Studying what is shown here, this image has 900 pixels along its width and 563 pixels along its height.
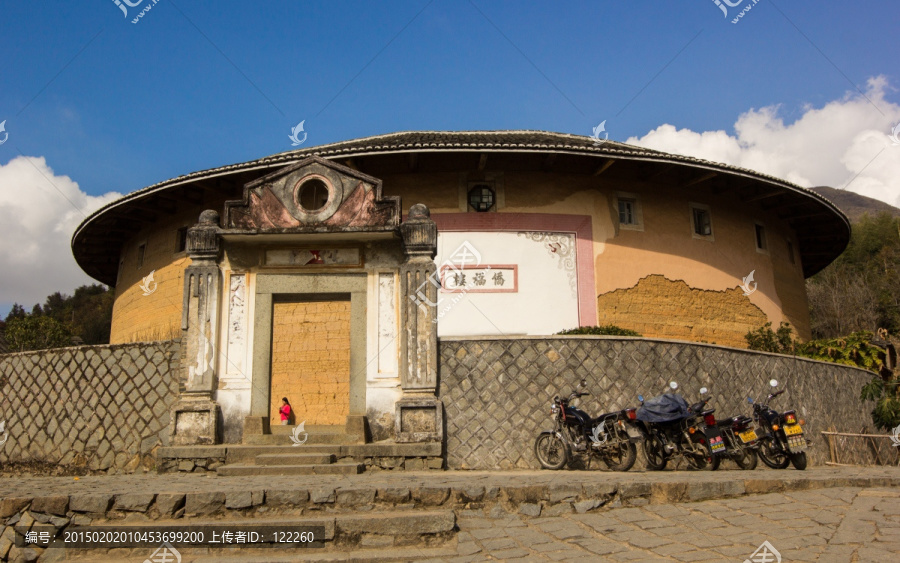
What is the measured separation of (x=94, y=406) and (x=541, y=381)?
22.3 feet

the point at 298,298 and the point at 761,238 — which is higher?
the point at 761,238

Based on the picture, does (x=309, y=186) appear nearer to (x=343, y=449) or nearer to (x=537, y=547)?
(x=343, y=449)

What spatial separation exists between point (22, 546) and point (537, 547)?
15.0 ft

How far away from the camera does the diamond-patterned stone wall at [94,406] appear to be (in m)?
10.4

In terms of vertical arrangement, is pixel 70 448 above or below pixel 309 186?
below

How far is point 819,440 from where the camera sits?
527 inches

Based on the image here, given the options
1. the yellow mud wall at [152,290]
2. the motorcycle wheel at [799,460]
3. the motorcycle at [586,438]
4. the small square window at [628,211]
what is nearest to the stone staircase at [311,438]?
the motorcycle at [586,438]

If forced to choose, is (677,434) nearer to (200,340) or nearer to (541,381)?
(541,381)

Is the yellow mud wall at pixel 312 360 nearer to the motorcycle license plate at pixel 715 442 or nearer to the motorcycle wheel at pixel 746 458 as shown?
the motorcycle license plate at pixel 715 442

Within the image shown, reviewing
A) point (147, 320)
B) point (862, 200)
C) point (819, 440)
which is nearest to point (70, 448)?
point (147, 320)

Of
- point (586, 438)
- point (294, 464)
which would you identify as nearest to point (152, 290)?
point (294, 464)

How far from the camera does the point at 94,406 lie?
35.6 feet

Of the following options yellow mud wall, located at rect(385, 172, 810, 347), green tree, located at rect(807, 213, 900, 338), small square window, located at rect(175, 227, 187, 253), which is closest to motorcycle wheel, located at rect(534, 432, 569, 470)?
yellow mud wall, located at rect(385, 172, 810, 347)

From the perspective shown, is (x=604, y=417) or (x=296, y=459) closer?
(x=296, y=459)
